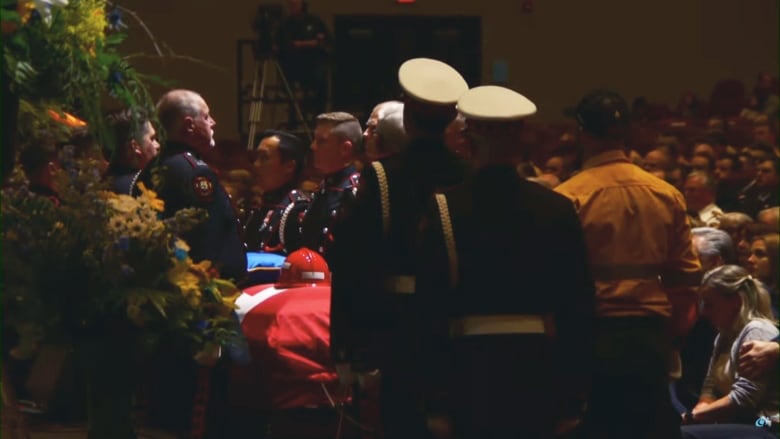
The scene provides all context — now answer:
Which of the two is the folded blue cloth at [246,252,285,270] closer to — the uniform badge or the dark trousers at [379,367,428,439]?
the uniform badge

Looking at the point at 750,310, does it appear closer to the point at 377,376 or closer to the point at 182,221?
the point at 377,376

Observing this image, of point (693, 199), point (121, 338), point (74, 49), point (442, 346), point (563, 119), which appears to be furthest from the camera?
point (563, 119)

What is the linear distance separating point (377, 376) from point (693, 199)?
13.4 ft

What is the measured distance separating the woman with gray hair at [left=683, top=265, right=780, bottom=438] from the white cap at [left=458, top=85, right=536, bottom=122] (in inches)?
61.1

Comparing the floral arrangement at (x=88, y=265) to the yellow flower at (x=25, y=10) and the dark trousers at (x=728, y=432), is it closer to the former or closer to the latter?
the yellow flower at (x=25, y=10)

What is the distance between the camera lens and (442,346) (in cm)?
330

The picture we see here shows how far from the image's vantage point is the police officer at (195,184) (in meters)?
4.31

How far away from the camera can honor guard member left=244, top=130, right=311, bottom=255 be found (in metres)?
5.55

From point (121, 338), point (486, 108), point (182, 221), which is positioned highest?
point (486, 108)

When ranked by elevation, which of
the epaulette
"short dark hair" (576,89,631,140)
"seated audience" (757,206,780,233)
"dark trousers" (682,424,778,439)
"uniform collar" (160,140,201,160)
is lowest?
"dark trousers" (682,424,778,439)

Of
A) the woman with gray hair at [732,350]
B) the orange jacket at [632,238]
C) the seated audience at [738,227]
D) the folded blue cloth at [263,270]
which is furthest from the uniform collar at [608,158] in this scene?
the seated audience at [738,227]

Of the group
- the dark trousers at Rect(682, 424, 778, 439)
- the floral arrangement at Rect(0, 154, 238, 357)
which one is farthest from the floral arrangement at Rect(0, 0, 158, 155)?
the dark trousers at Rect(682, 424, 778, 439)

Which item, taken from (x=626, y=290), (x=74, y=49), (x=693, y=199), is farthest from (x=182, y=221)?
(x=693, y=199)

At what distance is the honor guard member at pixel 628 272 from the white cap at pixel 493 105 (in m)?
0.52
